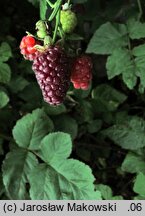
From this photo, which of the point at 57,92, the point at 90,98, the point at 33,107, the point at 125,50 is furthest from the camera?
the point at 90,98

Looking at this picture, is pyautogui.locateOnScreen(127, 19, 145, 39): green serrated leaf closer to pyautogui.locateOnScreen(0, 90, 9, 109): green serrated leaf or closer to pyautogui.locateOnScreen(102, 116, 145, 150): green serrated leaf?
pyautogui.locateOnScreen(102, 116, 145, 150): green serrated leaf

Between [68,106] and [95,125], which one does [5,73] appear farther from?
[95,125]

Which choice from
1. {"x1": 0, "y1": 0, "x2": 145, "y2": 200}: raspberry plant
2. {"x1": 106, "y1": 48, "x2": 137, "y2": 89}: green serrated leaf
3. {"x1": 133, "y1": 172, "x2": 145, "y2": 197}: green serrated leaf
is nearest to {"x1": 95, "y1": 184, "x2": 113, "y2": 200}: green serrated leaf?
{"x1": 0, "y1": 0, "x2": 145, "y2": 200}: raspberry plant

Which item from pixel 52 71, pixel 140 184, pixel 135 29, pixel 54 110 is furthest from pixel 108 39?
pixel 52 71

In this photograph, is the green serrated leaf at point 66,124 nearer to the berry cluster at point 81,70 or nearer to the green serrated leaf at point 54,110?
the green serrated leaf at point 54,110

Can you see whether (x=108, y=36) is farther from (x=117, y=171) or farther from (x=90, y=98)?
(x=117, y=171)

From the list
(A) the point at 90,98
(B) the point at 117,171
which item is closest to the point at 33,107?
(A) the point at 90,98
